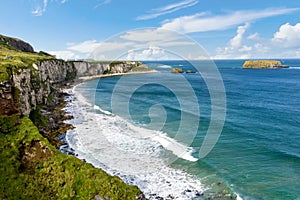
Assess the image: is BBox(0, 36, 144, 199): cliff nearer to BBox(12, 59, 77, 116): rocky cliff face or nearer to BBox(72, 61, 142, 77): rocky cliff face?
BBox(12, 59, 77, 116): rocky cliff face

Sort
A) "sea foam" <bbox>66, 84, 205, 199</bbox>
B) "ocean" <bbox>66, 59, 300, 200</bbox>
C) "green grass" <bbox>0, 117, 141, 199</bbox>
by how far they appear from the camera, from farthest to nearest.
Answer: "sea foam" <bbox>66, 84, 205, 199</bbox>
"ocean" <bbox>66, 59, 300, 200</bbox>
"green grass" <bbox>0, 117, 141, 199</bbox>

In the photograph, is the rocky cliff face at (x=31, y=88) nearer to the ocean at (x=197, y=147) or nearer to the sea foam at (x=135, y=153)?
the ocean at (x=197, y=147)

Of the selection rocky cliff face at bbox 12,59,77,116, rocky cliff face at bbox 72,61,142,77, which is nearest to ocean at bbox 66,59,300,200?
rocky cliff face at bbox 12,59,77,116

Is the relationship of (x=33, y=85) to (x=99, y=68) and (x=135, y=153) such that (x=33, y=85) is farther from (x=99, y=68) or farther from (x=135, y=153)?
(x=99, y=68)

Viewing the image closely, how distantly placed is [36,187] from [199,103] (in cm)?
5224

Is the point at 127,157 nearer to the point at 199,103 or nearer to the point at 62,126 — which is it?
the point at 62,126

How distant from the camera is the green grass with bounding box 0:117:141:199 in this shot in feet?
65.1

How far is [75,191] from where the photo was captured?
65.4ft

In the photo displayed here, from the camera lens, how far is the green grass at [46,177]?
19.8 metres

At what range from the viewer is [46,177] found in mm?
20812

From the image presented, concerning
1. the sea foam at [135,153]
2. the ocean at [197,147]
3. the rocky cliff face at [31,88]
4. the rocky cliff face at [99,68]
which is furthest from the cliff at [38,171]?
the rocky cliff face at [99,68]

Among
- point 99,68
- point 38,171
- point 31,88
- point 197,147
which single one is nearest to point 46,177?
point 38,171

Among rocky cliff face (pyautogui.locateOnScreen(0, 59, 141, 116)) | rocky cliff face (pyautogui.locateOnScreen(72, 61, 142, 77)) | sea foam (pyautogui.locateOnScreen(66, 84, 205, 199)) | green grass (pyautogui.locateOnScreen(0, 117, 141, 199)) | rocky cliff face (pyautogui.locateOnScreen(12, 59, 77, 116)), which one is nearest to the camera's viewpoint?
green grass (pyautogui.locateOnScreen(0, 117, 141, 199))

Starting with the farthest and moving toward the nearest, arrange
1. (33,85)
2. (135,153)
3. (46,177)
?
(33,85) → (135,153) → (46,177)
